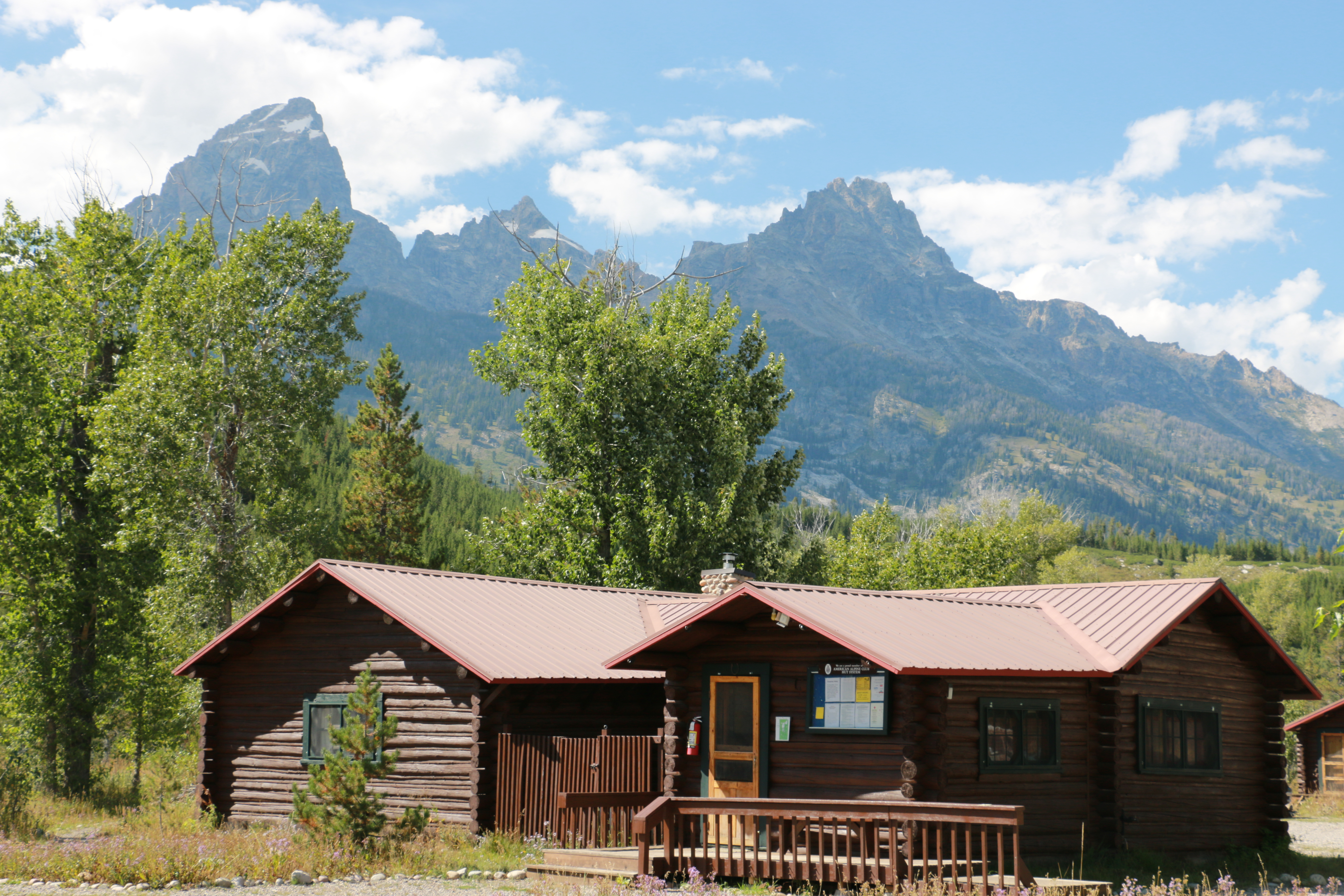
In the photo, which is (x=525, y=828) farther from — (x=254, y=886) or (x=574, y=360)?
(x=574, y=360)

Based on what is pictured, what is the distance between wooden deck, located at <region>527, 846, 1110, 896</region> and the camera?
13914mm

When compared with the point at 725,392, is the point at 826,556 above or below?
below

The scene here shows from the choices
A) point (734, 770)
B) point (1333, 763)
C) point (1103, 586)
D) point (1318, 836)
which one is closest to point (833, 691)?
point (734, 770)

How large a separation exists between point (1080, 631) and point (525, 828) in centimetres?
1016

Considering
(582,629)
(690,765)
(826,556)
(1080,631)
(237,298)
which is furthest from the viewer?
(826,556)

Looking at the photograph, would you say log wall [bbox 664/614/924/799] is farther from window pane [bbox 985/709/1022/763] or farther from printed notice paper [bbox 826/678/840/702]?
window pane [bbox 985/709/1022/763]

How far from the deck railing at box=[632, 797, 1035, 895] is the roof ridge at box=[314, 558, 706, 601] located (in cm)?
841

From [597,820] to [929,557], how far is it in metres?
34.7

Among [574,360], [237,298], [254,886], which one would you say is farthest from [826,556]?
[254,886]

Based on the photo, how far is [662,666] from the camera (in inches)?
731

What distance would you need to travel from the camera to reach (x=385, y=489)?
54625mm

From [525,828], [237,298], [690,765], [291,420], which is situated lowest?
[525,828]

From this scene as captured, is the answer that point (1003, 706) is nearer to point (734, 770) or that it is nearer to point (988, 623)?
point (988, 623)

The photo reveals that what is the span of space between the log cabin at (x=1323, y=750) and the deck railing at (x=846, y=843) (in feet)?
98.1
